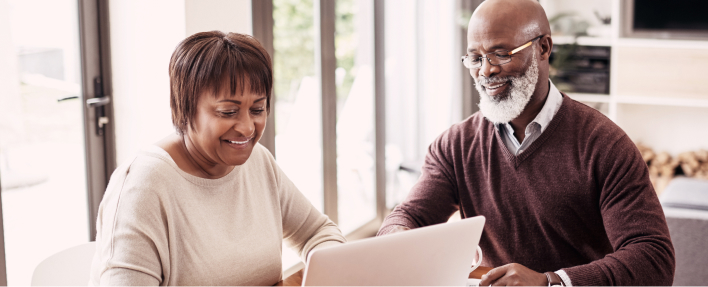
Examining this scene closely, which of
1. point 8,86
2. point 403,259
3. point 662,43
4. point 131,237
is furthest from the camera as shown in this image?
point 662,43

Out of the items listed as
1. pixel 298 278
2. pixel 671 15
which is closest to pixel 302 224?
pixel 298 278

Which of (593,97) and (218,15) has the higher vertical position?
(218,15)

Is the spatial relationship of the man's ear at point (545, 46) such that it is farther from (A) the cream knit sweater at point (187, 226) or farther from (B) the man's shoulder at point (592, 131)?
(A) the cream knit sweater at point (187, 226)

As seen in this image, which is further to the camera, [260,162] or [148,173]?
[260,162]

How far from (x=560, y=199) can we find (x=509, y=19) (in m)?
0.47

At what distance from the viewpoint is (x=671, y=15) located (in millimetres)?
4320

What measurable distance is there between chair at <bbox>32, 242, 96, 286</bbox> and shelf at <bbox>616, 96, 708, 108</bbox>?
3.80m

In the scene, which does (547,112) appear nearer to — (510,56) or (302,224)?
(510,56)

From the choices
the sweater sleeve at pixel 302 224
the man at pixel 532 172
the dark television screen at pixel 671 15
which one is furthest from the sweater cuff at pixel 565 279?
the dark television screen at pixel 671 15

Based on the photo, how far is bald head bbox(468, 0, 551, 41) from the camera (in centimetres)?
168

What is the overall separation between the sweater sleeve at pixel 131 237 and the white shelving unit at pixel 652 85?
3801 millimetres

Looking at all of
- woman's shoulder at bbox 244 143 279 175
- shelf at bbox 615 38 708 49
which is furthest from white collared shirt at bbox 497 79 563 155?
shelf at bbox 615 38 708 49

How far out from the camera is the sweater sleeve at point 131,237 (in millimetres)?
1282

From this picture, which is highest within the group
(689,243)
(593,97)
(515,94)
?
(515,94)
